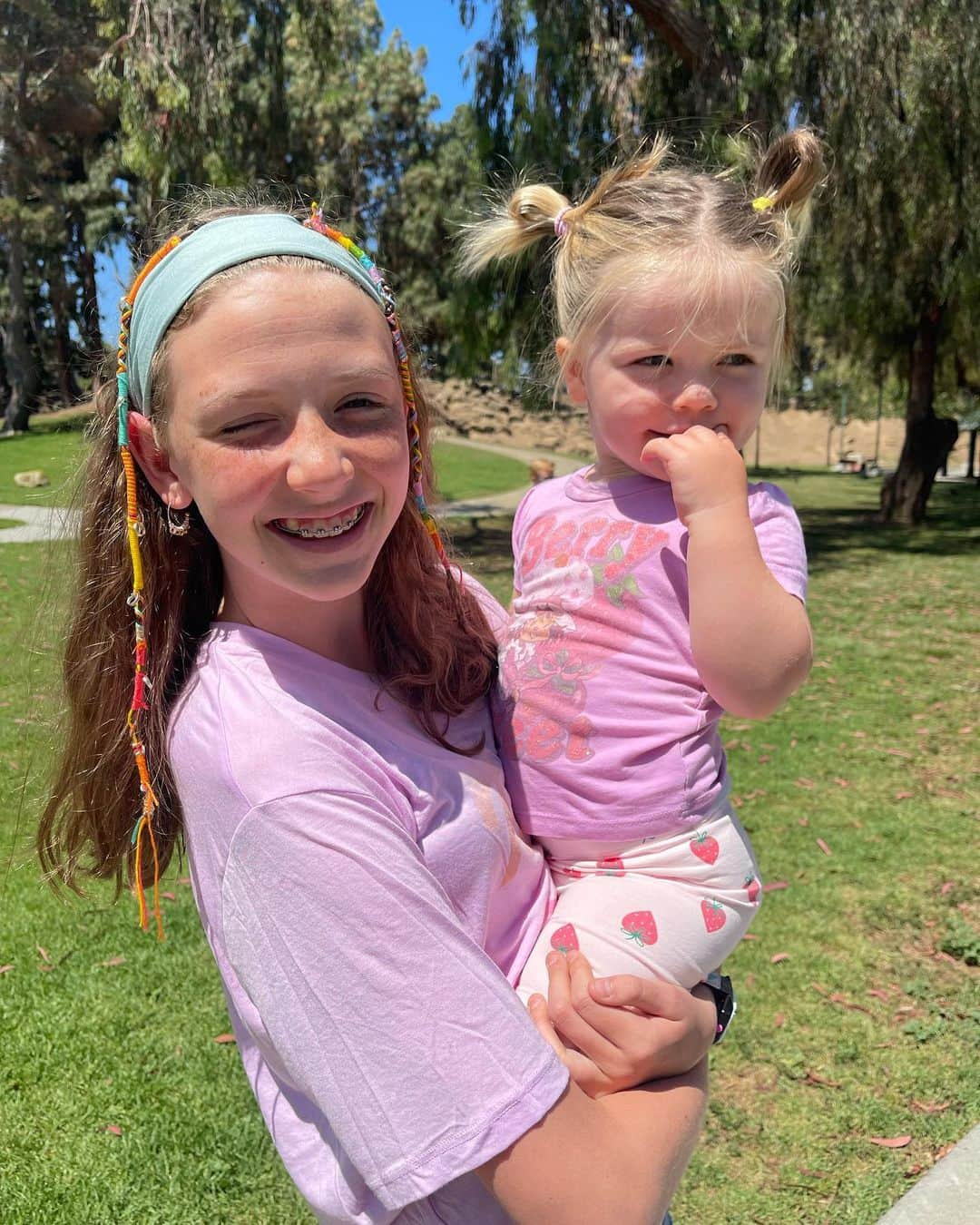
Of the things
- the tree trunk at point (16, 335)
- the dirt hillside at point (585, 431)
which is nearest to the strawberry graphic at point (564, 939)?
the dirt hillside at point (585, 431)

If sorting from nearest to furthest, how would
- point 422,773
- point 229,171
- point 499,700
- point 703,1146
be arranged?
point 422,773 → point 499,700 → point 703,1146 → point 229,171

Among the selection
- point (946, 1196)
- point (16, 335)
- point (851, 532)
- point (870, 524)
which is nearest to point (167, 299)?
point (946, 1196)

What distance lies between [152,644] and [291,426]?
0.42 meters

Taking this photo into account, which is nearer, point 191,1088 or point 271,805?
point 271,805

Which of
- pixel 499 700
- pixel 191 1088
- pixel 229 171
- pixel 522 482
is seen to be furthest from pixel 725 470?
pixel 522 482

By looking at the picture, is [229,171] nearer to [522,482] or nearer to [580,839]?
[580,839]

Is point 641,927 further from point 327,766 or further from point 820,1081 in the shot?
point 820,1081

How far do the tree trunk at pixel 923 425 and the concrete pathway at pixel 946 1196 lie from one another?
1595 centimetres

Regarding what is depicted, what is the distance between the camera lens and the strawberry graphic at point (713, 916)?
156 cm

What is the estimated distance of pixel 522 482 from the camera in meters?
25.3

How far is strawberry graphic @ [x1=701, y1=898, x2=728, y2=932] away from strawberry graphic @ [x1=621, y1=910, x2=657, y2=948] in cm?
9

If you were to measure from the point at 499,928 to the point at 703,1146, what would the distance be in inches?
92.5

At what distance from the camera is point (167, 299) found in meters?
1.38

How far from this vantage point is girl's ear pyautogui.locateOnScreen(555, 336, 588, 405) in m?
1.95
